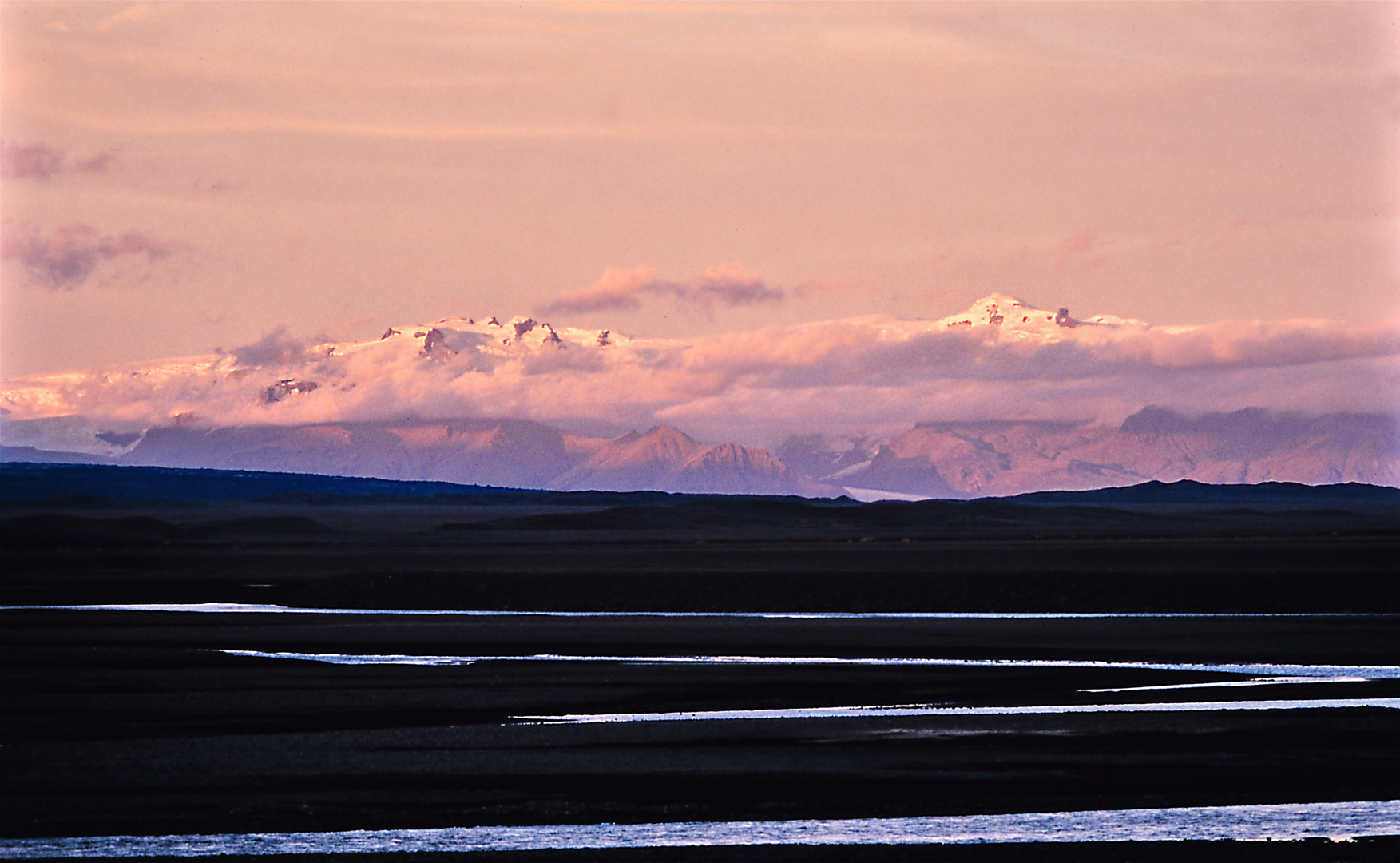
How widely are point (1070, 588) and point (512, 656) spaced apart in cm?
2508

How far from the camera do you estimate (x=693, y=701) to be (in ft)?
101

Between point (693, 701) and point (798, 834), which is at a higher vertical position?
point (693, 701)

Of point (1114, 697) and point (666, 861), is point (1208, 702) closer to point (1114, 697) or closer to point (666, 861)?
point (1114, 697)

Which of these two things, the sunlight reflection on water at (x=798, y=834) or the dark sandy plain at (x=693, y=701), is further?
the dark sandy plain at (x=693, y=701)

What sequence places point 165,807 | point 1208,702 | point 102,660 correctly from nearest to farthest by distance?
point 165,807 → point 1208,702 → point 102,660

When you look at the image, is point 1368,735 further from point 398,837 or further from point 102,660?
point 102,660

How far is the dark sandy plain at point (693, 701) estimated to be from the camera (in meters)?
21.2

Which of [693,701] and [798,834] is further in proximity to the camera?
[693,701]

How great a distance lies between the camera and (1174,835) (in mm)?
19297

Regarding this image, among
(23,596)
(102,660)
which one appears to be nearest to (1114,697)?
(102,660)

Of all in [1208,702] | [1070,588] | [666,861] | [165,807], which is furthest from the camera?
[1070,588]

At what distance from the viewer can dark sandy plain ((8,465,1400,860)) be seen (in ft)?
69.6

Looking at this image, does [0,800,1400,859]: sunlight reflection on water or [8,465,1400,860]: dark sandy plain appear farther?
[8,465,1400,860]: dark sandy plain

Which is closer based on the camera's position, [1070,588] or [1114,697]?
[1114,697]
